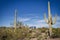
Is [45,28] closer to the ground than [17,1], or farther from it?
closer to the ground

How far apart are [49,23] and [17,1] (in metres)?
1.19

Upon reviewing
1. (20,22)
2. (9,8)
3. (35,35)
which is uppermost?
(9,8)

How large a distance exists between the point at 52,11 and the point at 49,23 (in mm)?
376

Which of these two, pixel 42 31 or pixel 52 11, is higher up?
pixel 52 11

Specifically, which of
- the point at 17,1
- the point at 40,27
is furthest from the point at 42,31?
the point at 17,1

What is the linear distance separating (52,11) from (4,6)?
1481 mm

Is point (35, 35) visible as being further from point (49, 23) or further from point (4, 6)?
point (4, 6)

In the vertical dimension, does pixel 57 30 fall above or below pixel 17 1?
below

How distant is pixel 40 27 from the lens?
6242 millimetres

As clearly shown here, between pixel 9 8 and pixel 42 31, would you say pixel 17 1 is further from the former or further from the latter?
pixel 42 31

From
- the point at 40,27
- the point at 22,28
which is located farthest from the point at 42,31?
the point at 22,28

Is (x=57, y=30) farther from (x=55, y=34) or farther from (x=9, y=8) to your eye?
(x=9, y=8)

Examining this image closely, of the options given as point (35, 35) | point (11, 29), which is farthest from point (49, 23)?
point (11, 29)

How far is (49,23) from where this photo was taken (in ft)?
20.1
